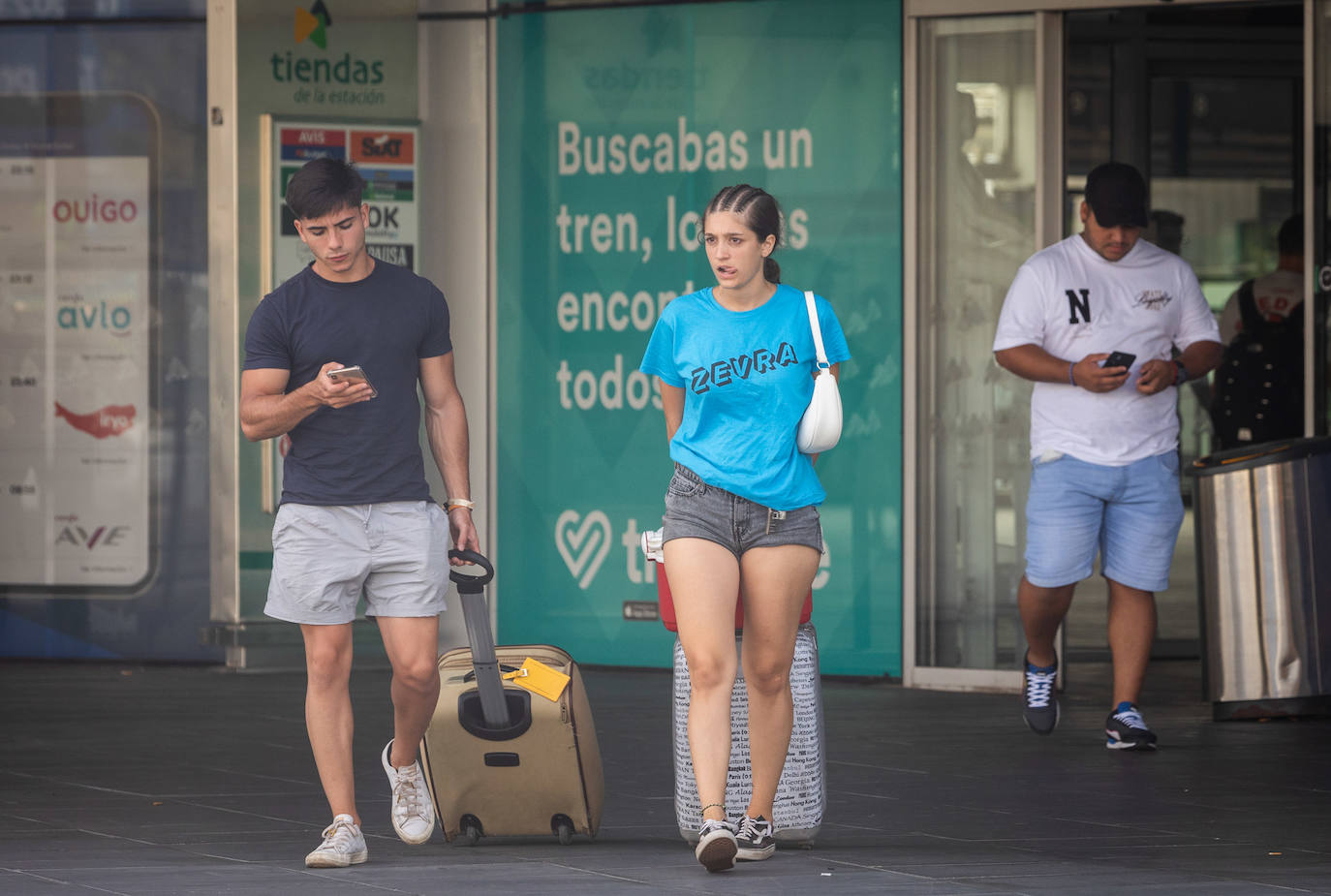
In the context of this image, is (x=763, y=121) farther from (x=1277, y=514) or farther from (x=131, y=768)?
(x=131, y=768)

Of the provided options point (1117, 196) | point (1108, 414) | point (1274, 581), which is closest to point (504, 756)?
point (1108, 414)

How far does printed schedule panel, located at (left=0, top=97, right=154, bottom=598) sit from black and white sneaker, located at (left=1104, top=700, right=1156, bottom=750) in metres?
4.92

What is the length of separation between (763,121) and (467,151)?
1.50m

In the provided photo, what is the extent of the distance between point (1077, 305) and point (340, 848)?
11.5 ft

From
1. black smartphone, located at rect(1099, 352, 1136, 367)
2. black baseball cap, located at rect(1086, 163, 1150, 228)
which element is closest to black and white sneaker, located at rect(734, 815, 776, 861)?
black smartphone, located at rect(1099, 352, 1136, 367)

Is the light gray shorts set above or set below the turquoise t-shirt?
below

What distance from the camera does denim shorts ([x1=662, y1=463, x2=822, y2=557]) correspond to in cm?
521

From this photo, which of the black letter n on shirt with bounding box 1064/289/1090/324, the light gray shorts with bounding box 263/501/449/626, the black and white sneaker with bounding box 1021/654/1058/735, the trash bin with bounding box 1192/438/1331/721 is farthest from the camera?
the trash bin with bounding box 1192/438/1331/721

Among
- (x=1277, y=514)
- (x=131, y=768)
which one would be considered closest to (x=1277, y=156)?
(x=1277, y=514)

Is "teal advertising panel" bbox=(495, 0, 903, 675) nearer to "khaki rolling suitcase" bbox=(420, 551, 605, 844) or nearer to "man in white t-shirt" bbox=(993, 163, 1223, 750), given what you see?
"man in white t-shirt" bbox=(993, 163, 1223, 750)

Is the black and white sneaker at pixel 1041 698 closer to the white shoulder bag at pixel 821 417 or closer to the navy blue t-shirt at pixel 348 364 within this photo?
the white shoulder bag at pixel 821 417

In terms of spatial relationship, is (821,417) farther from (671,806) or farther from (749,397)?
(671,806)

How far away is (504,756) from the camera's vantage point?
17.8ft

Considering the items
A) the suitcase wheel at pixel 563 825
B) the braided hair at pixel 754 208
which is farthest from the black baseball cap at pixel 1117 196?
the suitcase wheel at pixel 563 825
